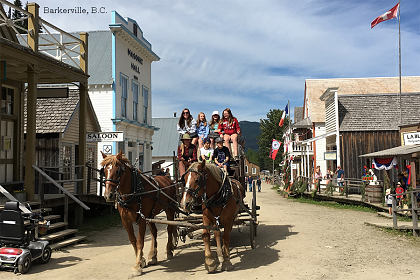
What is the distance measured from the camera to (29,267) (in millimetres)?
7625

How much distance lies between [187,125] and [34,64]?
15.1 feet

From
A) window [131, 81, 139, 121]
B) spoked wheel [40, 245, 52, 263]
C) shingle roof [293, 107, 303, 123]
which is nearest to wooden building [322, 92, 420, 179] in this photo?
window [131, 81, 139, 121]

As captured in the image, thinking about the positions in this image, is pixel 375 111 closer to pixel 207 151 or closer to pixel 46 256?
pixel 207 151

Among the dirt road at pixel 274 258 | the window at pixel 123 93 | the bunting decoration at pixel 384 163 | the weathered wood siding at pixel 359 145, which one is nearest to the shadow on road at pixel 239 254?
the dirt road at pixel 274 258

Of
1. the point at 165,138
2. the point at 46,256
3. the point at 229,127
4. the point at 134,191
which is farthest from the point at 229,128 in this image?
the point at 165,138

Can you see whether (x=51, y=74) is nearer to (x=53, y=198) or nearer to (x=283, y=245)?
(x=53, y=198)

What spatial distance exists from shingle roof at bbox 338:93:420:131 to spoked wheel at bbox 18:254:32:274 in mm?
21421

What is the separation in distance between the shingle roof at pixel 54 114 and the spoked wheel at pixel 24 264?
28.8 ft

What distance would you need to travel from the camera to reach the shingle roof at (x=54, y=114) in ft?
51.8

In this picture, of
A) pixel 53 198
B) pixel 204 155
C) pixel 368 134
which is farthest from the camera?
pixel 368 134

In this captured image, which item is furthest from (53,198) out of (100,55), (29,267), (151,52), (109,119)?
(151,52)

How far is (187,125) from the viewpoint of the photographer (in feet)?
32.7

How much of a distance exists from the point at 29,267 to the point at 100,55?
56.8ft

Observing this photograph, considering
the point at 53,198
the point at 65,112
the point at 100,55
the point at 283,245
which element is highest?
the point at 100,55
